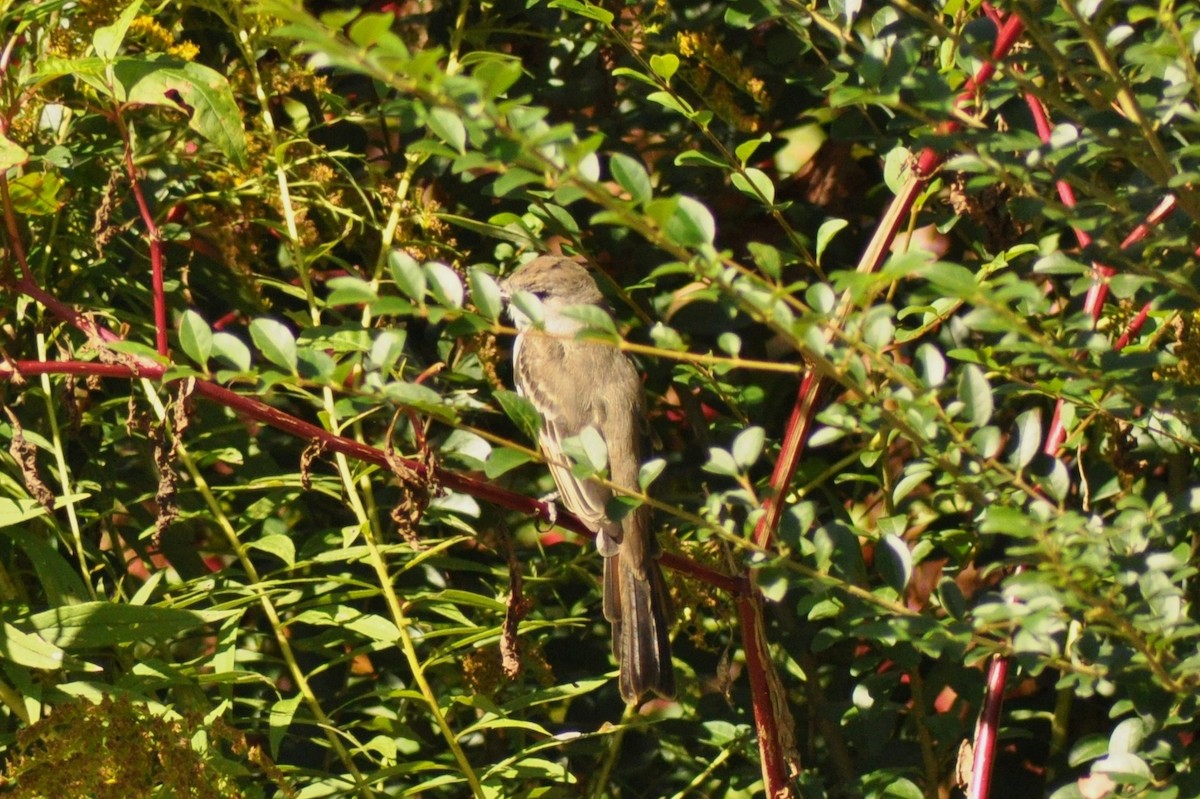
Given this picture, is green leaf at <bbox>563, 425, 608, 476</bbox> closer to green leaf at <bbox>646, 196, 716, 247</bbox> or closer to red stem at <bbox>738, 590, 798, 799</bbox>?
green leaf at <bbox>646, 196, 716, 247</bbox>

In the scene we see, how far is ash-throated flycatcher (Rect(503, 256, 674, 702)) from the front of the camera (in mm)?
3129

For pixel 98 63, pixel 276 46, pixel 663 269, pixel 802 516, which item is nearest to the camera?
pixel 663 269

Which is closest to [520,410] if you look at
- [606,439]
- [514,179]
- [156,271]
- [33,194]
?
[514,179]

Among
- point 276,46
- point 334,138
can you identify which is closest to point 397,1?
point 334,138

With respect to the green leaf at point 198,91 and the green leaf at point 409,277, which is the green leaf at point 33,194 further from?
the green leaf at point 409,277

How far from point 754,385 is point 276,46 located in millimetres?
1471

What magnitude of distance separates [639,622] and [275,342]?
144 centimetres

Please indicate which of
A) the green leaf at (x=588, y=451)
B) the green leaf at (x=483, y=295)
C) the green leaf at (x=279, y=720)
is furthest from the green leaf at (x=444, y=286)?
the green leaf at (x=279, y=720)

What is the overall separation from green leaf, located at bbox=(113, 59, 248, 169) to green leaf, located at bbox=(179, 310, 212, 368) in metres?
0.64

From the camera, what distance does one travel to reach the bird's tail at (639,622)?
3111 millimetres

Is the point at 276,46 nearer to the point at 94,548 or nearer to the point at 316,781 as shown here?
the point at 94,548

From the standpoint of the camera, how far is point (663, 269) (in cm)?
169

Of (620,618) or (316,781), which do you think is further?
(620,618)

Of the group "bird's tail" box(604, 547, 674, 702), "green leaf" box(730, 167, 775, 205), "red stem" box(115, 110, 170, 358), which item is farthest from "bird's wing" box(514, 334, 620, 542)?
"red stem" box(115, 110, 170, 358)
